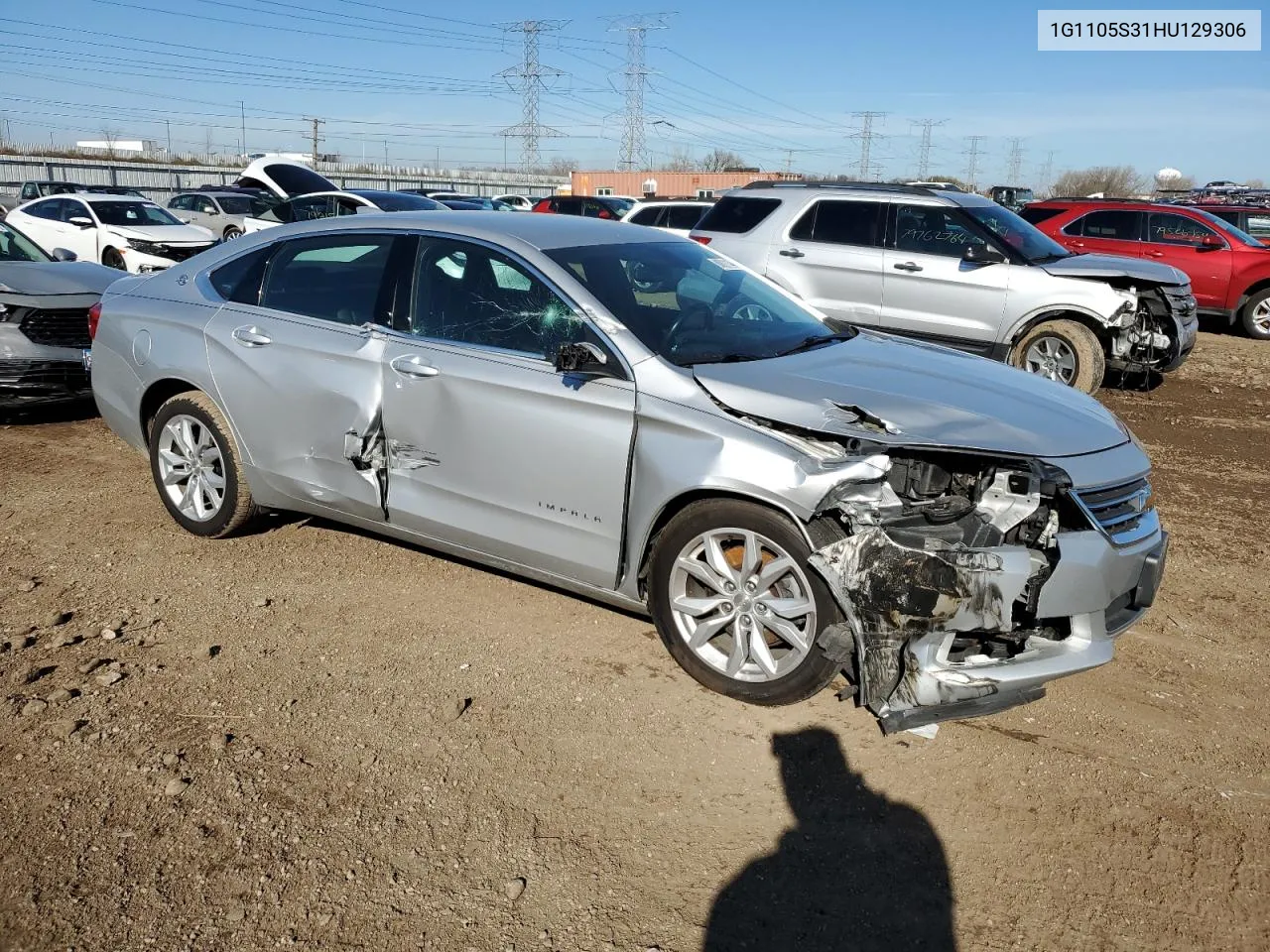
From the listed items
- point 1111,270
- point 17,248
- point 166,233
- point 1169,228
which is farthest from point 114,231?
point 1169,228

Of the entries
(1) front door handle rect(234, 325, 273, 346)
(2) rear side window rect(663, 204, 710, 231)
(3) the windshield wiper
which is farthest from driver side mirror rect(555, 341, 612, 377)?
(2) rear side window rect(663, 204, 710, 231)

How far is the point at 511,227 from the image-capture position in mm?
4609

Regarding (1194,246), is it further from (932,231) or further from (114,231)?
(114,231)

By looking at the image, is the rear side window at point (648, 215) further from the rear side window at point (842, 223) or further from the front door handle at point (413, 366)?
the front door handle at point (413, 366)

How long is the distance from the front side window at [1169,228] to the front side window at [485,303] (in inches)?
551

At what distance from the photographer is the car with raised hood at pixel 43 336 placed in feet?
24.8

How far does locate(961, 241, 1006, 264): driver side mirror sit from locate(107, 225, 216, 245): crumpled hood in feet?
42.2

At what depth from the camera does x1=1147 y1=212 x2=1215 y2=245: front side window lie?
1531 centimetres

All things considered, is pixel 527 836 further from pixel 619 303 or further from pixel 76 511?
pixel 76 511

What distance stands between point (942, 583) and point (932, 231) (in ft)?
23.6

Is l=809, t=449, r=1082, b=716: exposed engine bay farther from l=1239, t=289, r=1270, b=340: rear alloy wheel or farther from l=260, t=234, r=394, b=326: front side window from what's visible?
l=1239, t=289, r=1270, b=340: rear alloy wheel

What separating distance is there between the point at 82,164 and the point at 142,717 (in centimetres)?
4788

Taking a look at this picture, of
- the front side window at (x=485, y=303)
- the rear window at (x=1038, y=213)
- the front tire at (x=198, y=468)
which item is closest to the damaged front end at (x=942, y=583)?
the front side window at (x=485, y=303)

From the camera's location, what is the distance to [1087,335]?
30.5 ft
